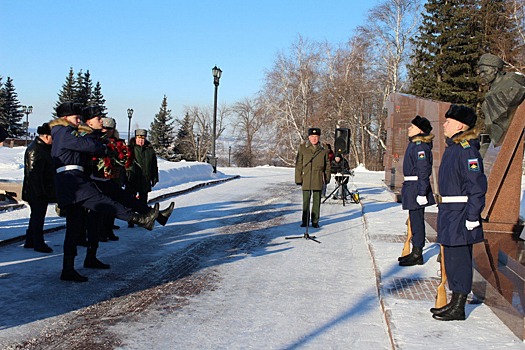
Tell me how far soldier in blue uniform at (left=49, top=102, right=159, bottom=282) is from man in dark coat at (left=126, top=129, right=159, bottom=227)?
11.5 feet

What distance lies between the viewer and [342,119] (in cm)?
4672

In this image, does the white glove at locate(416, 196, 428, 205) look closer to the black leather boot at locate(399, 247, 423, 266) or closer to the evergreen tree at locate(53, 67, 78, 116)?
the black leather boot at locate(399, 247, 423, 266)

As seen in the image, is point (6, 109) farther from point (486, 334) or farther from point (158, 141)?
point (486, 334)

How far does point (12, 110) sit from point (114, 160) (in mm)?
68268

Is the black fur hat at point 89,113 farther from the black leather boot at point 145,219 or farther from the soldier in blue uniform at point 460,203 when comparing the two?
the soldier in blue uniform at point 460,203

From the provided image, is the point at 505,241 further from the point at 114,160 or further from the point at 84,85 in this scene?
the point at 84,85

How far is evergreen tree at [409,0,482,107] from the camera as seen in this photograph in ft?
119

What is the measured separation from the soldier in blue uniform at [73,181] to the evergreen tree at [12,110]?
65.2 meters

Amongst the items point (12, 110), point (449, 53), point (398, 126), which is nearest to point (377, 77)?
point (449, 53)

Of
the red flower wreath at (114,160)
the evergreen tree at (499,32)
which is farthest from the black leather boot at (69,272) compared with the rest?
the evergreen tree at (499,32)

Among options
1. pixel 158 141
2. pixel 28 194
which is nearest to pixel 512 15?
pixel 28 194

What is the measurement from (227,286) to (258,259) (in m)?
1.56

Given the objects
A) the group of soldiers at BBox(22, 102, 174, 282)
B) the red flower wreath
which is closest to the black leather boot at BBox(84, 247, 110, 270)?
the group of soldiers at BBox(22, 102, 174, 282)

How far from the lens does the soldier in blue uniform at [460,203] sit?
14.6 ft
